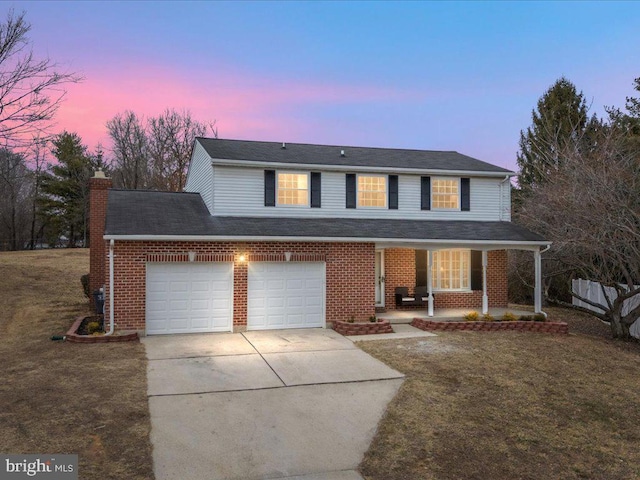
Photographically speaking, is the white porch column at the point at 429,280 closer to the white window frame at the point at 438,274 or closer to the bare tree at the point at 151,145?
the white window frame at the point at 438,274

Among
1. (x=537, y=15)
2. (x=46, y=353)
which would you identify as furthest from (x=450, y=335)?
(x=537, y=15)

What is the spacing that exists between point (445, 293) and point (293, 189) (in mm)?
6754

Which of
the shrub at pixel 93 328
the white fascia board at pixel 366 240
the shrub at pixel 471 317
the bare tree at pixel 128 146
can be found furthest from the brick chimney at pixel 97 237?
the bare tree at pixel 128 146

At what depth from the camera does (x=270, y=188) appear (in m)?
15.4

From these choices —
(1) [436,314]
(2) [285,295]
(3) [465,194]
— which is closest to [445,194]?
(3) [465,194]

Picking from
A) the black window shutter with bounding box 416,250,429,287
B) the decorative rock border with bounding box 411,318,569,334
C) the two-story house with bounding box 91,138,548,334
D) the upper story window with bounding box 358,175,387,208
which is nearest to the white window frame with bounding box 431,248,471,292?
the two-story house with bounding box 91,138,548,334

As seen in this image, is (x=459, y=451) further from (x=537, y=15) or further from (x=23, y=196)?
(x=23, y=196)

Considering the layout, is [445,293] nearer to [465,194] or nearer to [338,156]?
[465,194]

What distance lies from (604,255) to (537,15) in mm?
13904

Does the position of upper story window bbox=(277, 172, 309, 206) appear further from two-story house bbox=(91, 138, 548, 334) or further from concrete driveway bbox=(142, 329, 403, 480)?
concrete driveway bbox=(142, 329, 403, 480)

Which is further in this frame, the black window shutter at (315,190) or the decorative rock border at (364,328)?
the black window shutter at (315,190)

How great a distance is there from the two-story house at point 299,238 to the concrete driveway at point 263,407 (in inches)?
79.2

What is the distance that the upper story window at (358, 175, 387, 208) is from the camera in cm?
1631

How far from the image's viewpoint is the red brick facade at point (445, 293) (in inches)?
633
